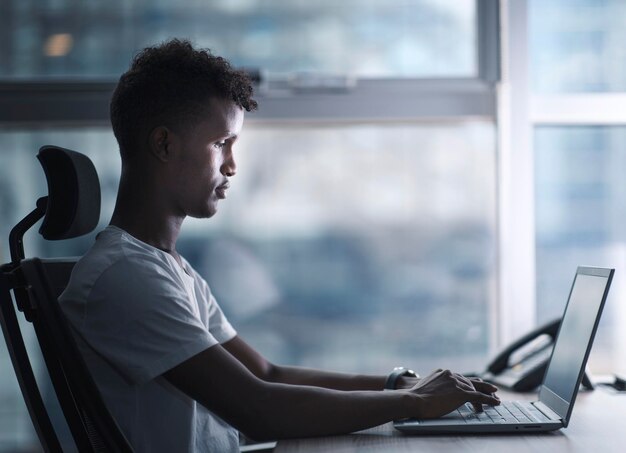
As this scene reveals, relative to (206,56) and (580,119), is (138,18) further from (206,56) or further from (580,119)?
(580,119)

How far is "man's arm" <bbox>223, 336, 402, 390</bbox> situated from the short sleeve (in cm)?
51

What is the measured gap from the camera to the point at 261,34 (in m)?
2.41

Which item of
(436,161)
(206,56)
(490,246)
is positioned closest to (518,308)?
(490,246)

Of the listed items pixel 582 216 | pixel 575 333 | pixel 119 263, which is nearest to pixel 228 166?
pixel 119 263

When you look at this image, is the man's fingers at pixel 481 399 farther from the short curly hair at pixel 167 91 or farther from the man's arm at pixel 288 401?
the short curly hair at pixel 167 91

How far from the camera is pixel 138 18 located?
95.3 inches

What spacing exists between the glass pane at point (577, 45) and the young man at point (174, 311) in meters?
1.25

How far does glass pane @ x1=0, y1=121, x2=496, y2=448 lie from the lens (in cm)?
237

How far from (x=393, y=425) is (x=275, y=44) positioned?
1.45 meters

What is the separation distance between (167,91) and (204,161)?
0.14 m

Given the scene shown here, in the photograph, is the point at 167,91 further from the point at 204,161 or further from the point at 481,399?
the point at 481,399

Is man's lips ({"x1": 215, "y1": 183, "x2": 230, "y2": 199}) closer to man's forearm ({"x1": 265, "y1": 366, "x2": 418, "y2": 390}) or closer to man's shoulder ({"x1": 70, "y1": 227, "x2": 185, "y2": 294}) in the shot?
man's shoulder ({"x1": 70, "y1": 227, "x2": 185, "y2": 294})

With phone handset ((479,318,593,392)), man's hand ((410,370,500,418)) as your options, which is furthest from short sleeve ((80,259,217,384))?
phone handset ((479,318,593,392))

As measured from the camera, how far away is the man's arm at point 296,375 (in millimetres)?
1645
